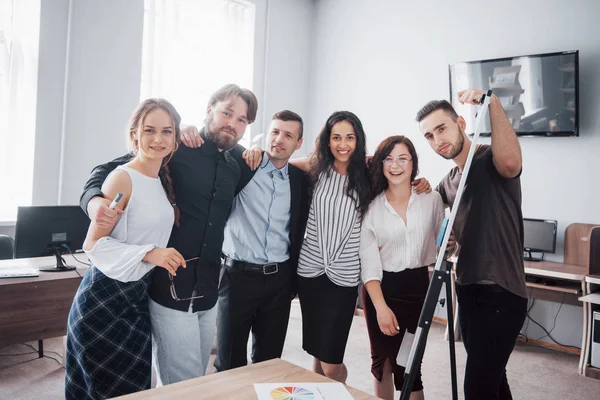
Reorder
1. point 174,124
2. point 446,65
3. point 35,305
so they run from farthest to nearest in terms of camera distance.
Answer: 1. point 446,65
2. point 35,305
3. point 174,124

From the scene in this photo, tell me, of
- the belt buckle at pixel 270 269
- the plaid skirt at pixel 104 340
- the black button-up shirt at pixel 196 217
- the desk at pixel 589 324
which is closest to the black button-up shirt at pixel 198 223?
the black button-up shirt at pixel 196 217

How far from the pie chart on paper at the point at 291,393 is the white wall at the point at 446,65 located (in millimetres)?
3353

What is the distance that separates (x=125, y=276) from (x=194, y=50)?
3.82m

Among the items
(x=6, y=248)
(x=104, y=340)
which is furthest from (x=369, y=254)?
(x=6, y=248)

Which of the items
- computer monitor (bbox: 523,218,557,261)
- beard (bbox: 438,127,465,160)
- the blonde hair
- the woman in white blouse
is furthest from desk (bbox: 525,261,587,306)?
the blonde hair

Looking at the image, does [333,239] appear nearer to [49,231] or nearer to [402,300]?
[402,300]

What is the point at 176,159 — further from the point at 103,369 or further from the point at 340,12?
the point at 340,12

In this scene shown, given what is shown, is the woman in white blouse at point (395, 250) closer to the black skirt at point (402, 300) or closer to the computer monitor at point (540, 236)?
the black skirt at point (402, 300)

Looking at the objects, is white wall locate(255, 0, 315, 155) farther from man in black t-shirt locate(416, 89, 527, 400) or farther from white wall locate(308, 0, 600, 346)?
man in black t-shirt locate(416, 89, 527, 400)

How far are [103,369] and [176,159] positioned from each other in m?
0.78

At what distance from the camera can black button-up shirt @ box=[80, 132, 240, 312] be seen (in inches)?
63.2

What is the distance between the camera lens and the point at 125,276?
1447 mm

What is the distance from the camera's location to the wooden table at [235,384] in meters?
1.24

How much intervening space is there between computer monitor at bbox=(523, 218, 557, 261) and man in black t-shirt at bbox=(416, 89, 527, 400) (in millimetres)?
2343
